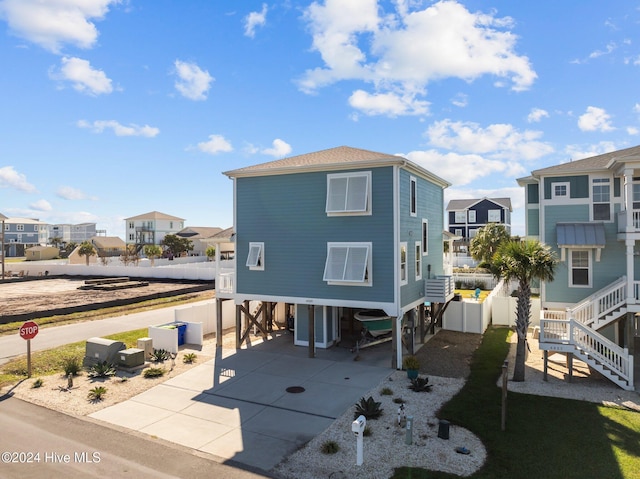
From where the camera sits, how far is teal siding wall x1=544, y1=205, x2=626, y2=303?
1727 centimetres

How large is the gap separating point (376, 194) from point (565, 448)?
10128 mm

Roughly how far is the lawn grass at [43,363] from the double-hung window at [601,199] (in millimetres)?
21532

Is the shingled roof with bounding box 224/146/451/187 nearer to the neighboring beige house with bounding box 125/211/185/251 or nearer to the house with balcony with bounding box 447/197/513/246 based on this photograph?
the house with balcony with bounding box 447/197/513/246

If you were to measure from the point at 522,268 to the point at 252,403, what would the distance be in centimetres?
983

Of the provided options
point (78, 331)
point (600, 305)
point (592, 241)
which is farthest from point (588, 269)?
point (78, 331)

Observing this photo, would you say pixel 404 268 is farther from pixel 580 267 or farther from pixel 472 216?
pixel 472 216

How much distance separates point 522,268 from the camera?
1378 cm

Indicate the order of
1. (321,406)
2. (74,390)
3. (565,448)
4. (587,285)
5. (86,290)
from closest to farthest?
1. (565,448)
2. (321,406)
3. (74,390)
4. (587,285)
5. (86,290)

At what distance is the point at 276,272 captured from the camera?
60.3ft

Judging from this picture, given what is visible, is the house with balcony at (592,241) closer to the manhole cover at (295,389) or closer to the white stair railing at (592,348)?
the white stair railing at (592,348)

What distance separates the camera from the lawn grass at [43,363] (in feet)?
49.3

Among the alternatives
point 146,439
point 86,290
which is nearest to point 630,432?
point 146,439

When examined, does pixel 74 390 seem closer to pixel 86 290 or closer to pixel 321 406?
pixel 321 406

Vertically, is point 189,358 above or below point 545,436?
above
